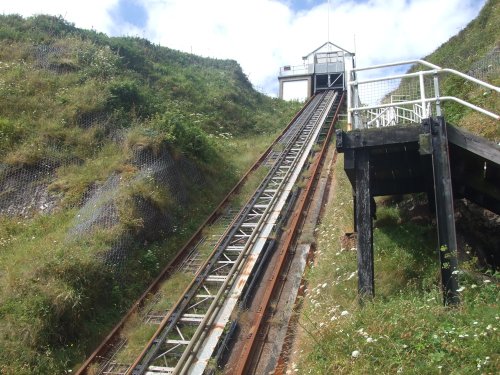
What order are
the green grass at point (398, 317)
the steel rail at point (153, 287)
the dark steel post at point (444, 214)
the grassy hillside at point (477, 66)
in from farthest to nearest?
the grassy hillside at point (477, 66) < the steel rail at point (153, 287) < the dark steel post at point (444, 214) < the green grass at point (398, 317)

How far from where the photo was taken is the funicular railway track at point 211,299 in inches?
294

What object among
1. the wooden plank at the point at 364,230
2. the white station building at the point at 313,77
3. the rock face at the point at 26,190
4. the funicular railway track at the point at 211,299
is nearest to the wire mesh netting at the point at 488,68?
the funicular railway track at the point at 211,299

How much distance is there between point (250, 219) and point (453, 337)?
7606 mm

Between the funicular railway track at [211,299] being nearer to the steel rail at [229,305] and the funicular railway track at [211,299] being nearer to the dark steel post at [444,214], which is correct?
the steel rail at [229,305]

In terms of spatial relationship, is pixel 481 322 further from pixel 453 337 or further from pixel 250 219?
pixel 250 219

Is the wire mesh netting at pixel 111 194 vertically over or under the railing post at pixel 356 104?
under

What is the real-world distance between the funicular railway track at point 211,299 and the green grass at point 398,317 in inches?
57.6

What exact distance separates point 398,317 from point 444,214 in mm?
1803

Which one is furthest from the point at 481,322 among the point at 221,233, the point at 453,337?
the point at 221,233

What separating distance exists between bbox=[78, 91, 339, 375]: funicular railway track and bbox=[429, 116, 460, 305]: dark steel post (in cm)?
367

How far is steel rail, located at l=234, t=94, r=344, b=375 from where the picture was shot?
7.34 m

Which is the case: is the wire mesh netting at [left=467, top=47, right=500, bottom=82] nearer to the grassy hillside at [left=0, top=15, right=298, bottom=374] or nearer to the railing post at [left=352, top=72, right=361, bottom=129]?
the railing post at [left=352, top=72, right=361, bottom=129]

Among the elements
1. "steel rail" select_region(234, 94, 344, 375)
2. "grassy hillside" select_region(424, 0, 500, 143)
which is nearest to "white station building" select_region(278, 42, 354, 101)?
"grassy hillside" select_region(424, 0, 500, 143)

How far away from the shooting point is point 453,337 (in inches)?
208
